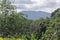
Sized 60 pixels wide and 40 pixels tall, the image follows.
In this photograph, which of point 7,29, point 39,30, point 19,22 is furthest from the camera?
point 39,30

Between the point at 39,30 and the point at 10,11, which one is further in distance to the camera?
the point at 39,30

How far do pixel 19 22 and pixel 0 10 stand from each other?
10.5 feet

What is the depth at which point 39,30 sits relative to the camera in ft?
112

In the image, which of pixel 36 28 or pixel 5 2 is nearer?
pixel 5 2

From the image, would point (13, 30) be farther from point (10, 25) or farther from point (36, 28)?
point (36, 28)

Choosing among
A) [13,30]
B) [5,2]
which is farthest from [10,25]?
[5,2]

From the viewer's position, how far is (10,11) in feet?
70.9

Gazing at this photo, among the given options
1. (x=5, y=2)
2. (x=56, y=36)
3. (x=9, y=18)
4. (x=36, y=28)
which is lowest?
A: (x=36, y=28)

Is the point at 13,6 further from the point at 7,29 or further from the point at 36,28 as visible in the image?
the point at 36,28

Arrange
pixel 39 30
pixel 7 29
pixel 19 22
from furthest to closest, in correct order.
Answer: pixel 39 30 → pixel 19 22 → pixel 7 29

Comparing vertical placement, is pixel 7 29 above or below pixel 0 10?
below

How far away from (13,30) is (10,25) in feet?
1.82

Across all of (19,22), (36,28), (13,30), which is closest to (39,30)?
(36,28)

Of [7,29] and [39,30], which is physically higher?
[7,29]
